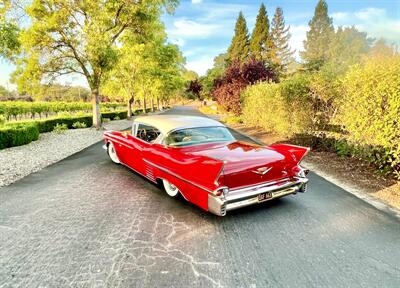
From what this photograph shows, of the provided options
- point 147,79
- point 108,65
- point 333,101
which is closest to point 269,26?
point 147,79

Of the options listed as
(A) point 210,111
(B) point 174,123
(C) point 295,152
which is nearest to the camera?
(C) point 295,152

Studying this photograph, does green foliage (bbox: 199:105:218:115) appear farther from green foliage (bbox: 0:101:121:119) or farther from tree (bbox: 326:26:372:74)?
tree (bbox: 326:26:372:74)

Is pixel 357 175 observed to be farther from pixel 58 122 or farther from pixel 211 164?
pixel 58 122

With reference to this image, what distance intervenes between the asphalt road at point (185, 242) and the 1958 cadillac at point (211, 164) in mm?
401

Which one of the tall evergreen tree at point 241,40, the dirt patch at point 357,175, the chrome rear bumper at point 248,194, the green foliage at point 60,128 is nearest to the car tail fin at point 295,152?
the chrome rear bumper at point 248,194

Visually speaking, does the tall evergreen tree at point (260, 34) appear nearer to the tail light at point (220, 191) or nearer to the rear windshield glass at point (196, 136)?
the rear windshield glass at point (196, 136)

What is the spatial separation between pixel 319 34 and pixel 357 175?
202 feet

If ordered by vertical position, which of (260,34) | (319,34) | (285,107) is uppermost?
(260,34)

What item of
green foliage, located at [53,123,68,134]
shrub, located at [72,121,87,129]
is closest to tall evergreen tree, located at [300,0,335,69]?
shrub, located at [72,121,87,129]

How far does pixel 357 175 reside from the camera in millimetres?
5973

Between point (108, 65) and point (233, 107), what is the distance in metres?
10.9

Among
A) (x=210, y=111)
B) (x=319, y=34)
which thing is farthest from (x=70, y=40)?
(x=319, y=34)

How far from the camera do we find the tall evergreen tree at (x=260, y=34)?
58969 millimetres

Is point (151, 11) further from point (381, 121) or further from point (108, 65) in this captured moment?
point (381, 121)
